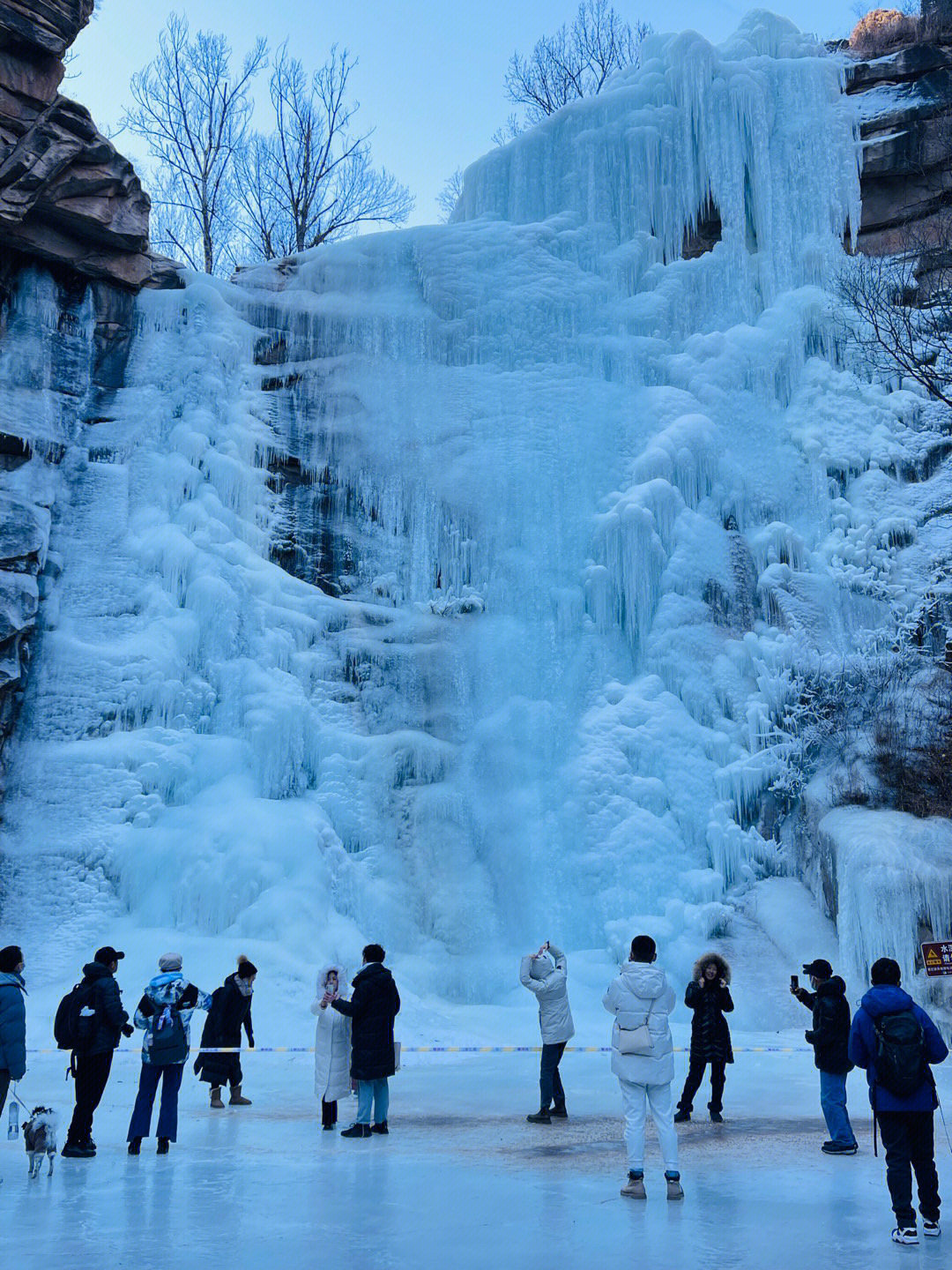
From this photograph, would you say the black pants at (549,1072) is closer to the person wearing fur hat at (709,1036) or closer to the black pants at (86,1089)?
the person wearing fur hat at (709,1036)

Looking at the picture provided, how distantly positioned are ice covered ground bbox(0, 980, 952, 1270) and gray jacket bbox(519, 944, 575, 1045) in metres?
0.51

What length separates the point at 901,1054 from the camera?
15.2ft

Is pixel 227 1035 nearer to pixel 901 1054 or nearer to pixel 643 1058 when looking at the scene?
pixel 643 1058

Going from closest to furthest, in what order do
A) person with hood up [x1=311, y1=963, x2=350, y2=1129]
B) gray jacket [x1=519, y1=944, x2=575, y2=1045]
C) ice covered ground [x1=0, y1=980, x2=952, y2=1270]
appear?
ice covered ground [x1=0, y1=980, x2=952, y2=1270], person with hood up [x1=311, y1=963, x2=350, y2=1129], gray jacket [x1=519, y1=944, x2=575, y2=1045]

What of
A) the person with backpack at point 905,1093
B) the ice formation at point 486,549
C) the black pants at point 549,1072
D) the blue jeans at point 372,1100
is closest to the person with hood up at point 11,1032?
the blue jeans at point 372,1100

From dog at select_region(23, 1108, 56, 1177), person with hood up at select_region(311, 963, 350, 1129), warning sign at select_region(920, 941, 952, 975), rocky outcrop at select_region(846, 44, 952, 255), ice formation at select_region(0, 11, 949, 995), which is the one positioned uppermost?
rocky outcrop at select_region(846, 44, 952, 255)

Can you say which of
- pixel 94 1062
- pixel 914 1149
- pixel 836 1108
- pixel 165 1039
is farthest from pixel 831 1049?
pixel 94 1062

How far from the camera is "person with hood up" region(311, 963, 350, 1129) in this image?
23.2 feet

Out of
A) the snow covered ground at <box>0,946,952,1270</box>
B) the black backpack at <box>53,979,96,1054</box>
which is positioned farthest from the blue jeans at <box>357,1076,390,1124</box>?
the black backpack at <box>53,979,96,1054</box>

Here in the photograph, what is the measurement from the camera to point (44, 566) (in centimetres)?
1479

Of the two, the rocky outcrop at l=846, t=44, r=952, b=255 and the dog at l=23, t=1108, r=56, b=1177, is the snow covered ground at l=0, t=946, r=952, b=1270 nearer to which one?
the dog at l=23, t=1108, r=56, b=1177

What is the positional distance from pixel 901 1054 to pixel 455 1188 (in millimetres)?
1999

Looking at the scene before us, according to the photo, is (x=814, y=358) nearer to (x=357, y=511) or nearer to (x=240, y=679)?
(x=357, y=511)

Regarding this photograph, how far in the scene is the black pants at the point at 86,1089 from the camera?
6.27 meters
